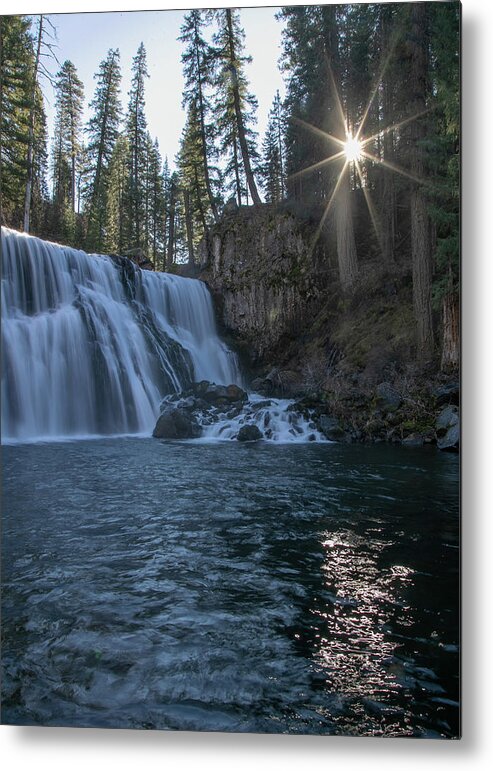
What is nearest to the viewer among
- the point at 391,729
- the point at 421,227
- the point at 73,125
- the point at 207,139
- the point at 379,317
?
the point at 391,729

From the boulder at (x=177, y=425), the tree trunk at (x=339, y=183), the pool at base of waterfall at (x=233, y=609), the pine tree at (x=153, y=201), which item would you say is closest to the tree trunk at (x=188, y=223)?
the pine tree at (x=153, y=201)

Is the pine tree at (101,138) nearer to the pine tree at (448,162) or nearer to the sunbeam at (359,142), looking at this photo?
the sunbeam at (359,142)

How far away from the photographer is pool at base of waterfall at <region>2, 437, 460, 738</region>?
191 cm

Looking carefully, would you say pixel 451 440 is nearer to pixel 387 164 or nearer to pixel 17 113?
pixel 387 164

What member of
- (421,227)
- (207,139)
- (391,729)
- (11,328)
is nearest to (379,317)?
(421,227)

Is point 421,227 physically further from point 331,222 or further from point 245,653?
point 245,653

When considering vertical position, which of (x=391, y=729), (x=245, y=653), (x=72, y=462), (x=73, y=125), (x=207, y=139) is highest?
(x=207, y=139)

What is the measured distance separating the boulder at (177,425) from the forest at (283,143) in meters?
2.28

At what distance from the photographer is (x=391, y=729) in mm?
1897

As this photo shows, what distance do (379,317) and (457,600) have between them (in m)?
Answer: 3.10

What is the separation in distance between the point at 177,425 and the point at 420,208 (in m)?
3.97

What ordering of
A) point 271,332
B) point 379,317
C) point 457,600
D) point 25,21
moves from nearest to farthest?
point 457,600 → point 25,21 → point 379,317 → point 271,332

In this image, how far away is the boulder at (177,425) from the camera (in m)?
6.31

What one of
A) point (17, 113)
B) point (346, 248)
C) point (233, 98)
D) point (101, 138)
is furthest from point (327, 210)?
point (17, 113)
